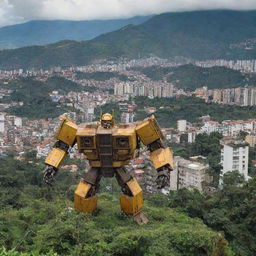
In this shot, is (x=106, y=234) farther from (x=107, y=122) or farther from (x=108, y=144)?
(x=107, y=122)

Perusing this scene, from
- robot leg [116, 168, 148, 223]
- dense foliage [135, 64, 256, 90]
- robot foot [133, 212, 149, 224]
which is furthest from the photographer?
dense foliage [135, 64, 256, 90]

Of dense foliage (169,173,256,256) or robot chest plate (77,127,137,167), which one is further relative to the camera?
dense foliage (169,173,256,256)

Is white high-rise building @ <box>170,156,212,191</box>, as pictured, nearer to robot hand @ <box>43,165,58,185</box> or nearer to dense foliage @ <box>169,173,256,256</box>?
dense foliage @ <box>169,173,256,256</box>

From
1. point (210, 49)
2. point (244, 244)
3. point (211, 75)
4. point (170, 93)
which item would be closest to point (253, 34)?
point (210, 49)


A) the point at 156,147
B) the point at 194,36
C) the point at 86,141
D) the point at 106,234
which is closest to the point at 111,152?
the point at 86,141

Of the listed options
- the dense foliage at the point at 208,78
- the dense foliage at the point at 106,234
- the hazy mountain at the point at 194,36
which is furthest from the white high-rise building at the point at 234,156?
the hazy mountain at the point at 194,36

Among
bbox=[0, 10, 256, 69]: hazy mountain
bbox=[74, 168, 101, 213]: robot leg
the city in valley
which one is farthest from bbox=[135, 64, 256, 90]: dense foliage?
bbox=[74, 168, 101, 213]: robot leg

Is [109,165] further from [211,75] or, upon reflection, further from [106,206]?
[211,75]

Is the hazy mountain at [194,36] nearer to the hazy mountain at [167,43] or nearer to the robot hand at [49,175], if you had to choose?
the hazy mountain at [167,43]
